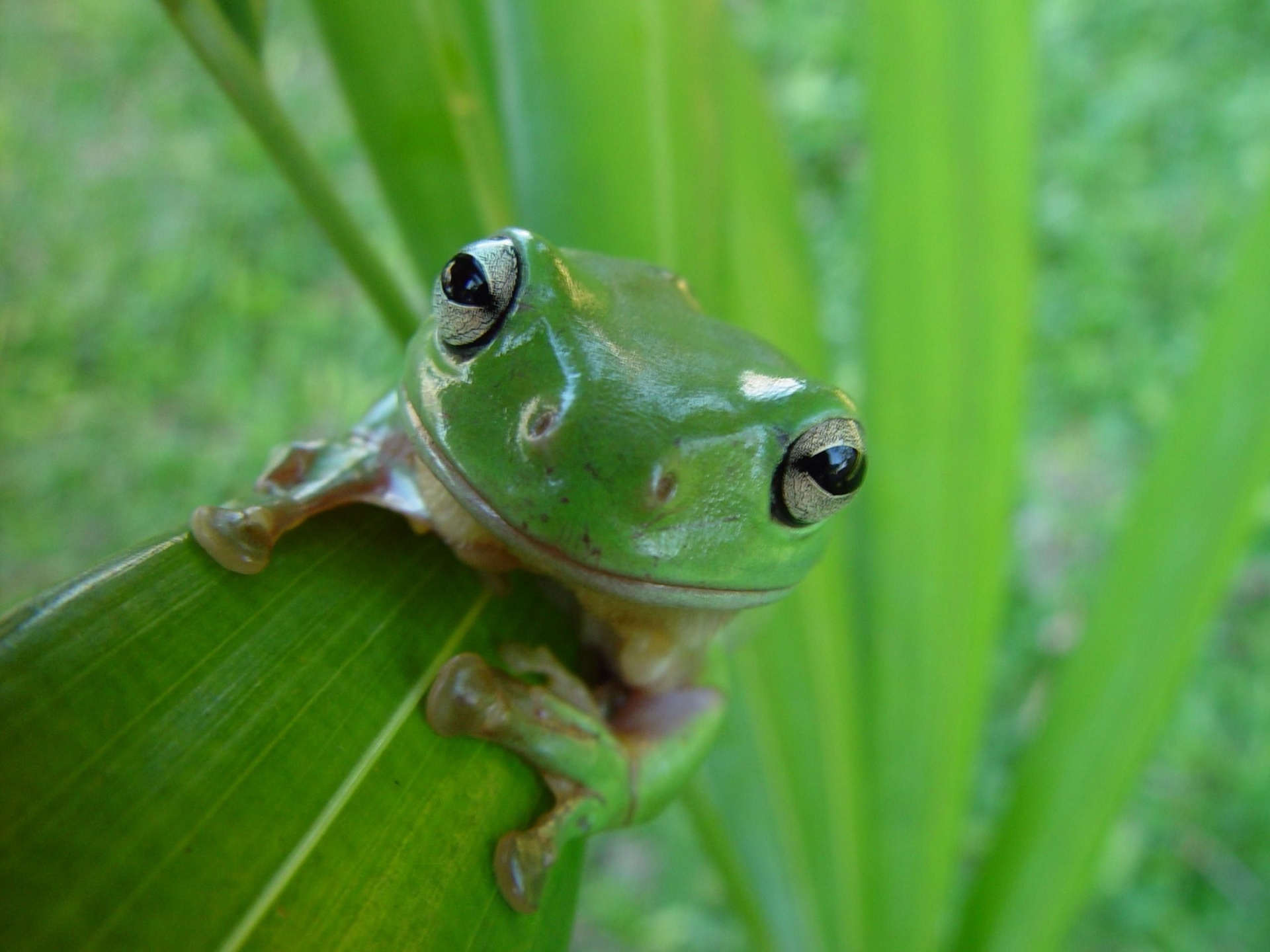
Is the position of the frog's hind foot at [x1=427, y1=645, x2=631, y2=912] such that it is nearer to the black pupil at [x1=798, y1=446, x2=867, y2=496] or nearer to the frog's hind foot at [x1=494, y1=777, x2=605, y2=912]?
the frog's hind foot at [x1=494, y1=777, x2=605, y2=912]

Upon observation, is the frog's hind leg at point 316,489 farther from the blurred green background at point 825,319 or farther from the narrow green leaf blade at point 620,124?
the blurred green background at point 825,319

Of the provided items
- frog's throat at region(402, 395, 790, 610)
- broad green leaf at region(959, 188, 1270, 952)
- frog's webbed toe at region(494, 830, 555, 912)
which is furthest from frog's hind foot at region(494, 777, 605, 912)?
broad green leaf at region(959, 188, 1270, 952)

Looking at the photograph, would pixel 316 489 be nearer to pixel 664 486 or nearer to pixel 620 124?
pixel 664 486

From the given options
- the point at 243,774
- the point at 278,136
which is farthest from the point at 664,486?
the point at 278,136

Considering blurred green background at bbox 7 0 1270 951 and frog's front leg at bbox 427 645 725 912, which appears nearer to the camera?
frog's front leg at bbox 427 645 725 912

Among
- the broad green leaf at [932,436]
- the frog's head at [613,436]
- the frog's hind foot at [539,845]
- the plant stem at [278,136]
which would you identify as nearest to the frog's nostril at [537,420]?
the frog's head at [613,436]
